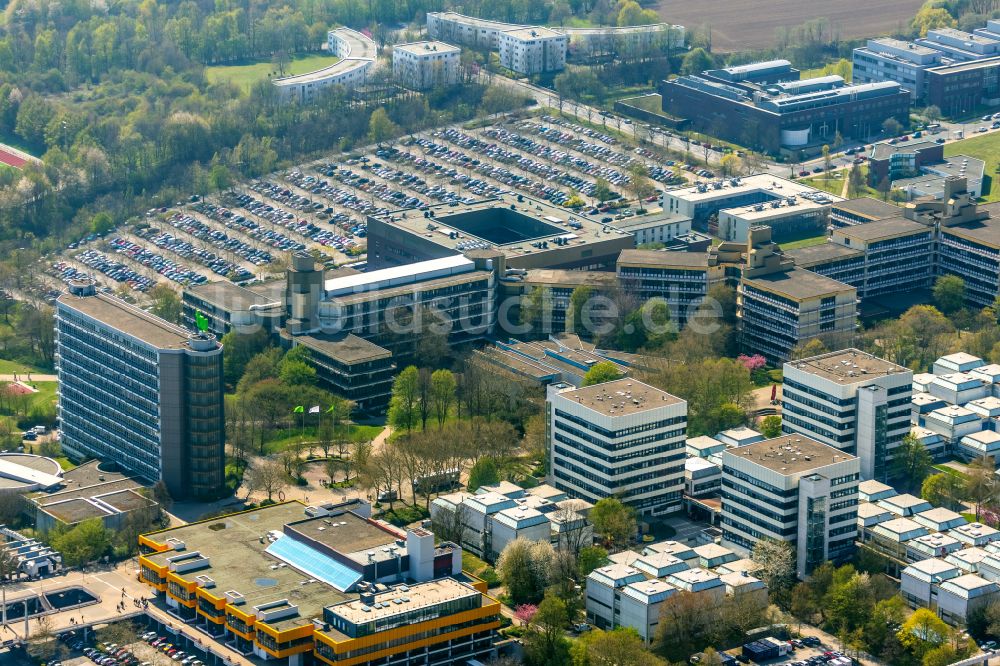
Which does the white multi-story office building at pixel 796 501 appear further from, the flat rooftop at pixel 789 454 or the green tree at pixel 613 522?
the green tree at pixel 613 522

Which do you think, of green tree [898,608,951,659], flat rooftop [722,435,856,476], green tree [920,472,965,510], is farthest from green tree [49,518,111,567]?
green tree [920,472,965,510]

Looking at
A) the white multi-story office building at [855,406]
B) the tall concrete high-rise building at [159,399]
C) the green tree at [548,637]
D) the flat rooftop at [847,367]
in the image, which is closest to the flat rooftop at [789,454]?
the white multi-story office building at [855,406]

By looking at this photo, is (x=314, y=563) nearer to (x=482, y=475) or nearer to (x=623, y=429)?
(x=482, y=475)

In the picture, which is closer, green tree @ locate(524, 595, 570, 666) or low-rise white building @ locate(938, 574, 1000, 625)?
green tree @ locate(524, 595, 570, 666)

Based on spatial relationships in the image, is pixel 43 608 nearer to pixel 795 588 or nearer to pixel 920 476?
pixel 795 588

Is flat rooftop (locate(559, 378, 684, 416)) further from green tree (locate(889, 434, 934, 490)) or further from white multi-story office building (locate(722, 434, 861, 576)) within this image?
green tree (locate(889, 434, 934, 490))

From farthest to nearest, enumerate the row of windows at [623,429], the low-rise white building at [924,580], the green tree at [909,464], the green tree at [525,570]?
the green tree at [909,464] → the row of windows at [623,429] → the green tree at [525,570] → the low-rise white building at [924,580]

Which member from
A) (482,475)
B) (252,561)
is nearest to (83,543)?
(252,561)
